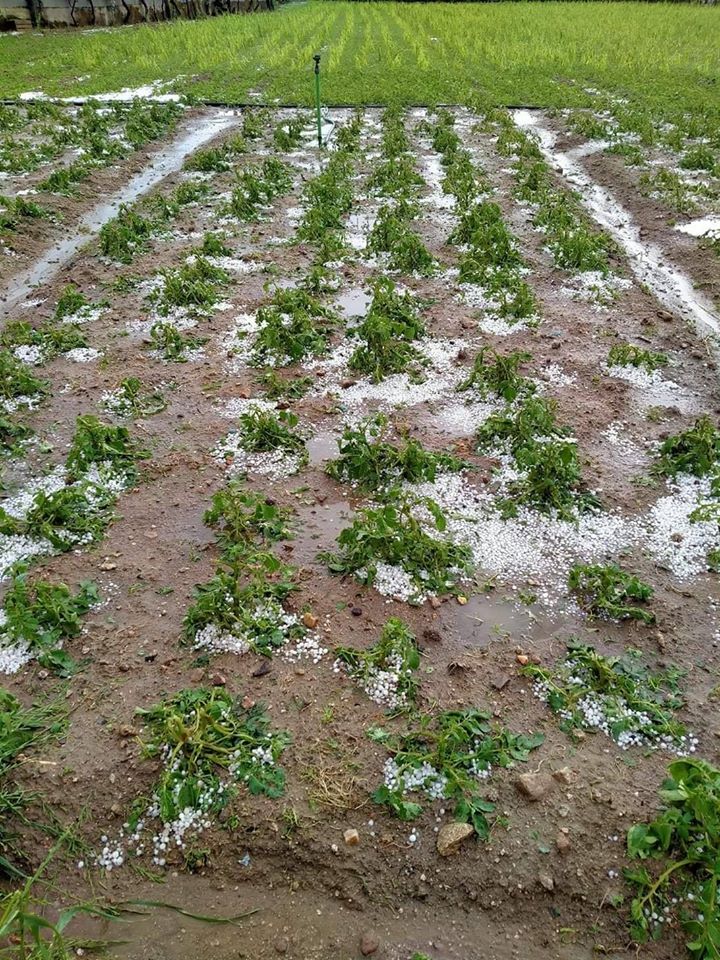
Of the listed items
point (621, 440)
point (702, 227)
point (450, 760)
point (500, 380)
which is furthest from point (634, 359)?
point (450, 760)

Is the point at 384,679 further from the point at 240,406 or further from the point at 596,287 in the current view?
the point at 596,287

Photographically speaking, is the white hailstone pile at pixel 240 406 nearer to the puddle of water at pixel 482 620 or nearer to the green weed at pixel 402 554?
the green weed at pixel 402 554

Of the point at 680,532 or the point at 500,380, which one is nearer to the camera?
the point at 680,532

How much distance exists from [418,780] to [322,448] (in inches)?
113

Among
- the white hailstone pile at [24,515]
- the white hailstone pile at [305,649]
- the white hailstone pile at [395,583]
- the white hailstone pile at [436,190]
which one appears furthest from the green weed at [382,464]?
the white hailstone pile at [436,190]

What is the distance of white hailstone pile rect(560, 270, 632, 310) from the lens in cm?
734

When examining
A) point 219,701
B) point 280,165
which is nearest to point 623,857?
point 219,701

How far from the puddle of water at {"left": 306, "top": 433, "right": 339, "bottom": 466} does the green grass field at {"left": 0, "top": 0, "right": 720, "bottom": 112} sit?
1319cm

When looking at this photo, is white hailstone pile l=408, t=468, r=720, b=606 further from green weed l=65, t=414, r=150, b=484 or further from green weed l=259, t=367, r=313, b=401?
green weed l=65, t=414, r=150, b=484

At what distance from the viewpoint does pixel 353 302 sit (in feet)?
24.4

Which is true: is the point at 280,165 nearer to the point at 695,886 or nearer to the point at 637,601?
the point at 637,601

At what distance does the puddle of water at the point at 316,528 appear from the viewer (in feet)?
14.5

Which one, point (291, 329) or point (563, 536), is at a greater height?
point (291, 329)

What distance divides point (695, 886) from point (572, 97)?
1682cm
